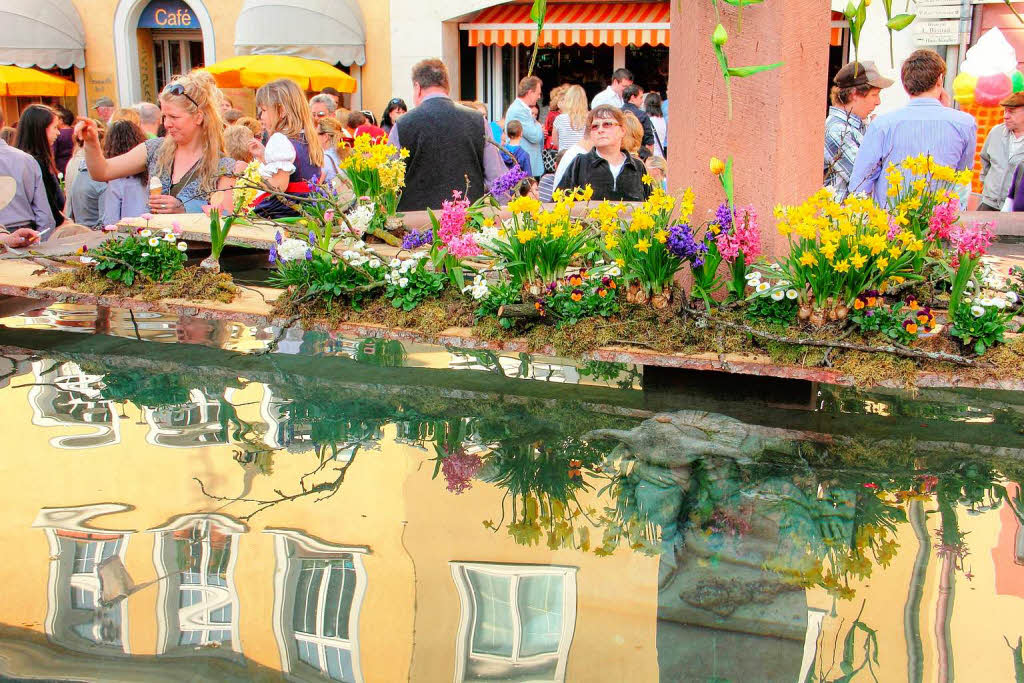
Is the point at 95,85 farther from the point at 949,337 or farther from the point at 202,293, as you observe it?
the point at 949,337

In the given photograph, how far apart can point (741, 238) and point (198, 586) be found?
1808mm

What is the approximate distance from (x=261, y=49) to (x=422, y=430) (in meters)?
13.2

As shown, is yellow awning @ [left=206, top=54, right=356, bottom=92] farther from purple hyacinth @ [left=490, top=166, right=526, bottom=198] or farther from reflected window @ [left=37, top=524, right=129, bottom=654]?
reflected window @ [left=37, top=524, right=129, bottom=654]

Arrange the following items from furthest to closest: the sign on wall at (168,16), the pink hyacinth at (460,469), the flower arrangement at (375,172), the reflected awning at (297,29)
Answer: the sign on wall at (168,16) < the reflected awning at (297,29) < the flower arrangement at (375,172) < the pink hyacinth at (460,469)

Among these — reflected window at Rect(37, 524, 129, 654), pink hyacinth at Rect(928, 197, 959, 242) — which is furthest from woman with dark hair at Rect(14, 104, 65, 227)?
pink hyacinth at Rect(928, 197, 959, 242)

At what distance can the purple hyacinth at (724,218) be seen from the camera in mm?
3080

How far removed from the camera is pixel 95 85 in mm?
17094

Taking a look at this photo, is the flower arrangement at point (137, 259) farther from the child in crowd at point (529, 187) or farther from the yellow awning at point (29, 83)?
the yellow awning at point (29, 83)

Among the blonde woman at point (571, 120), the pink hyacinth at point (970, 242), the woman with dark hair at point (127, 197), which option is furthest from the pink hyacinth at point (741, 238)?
the blonde woman at point (571, 120)

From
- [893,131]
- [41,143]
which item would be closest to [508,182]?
[893,131]

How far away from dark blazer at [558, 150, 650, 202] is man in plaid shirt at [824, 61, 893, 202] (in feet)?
3.28

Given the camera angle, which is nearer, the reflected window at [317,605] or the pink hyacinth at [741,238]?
the reflected window at [317,605]

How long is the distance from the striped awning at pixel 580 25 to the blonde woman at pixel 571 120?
6.13 meters

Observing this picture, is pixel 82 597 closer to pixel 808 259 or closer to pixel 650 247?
pixel 650 247
